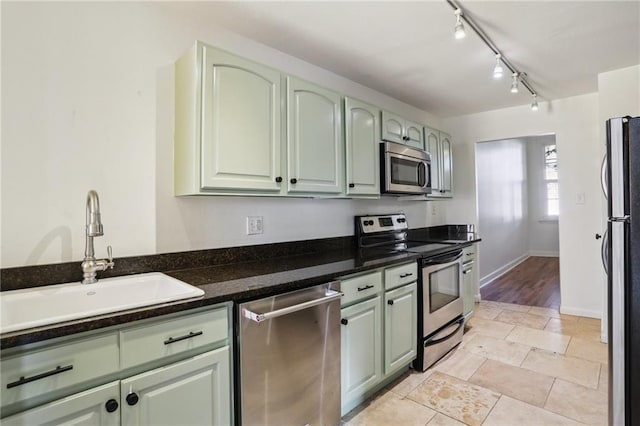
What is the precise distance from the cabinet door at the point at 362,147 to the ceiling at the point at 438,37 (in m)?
0.41

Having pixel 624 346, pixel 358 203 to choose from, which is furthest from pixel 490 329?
pixel 624 346

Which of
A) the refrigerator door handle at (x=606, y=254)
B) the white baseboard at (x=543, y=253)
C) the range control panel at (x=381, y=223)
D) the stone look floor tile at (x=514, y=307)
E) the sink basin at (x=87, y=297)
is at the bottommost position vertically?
the stone look floor tile at (x=514, y=307)

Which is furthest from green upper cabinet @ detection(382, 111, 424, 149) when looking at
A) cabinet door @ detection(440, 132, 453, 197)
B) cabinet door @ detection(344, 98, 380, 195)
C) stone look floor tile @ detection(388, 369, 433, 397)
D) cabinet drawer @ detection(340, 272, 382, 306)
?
stone look floor tile @ detection(388, 369, 433, 397)

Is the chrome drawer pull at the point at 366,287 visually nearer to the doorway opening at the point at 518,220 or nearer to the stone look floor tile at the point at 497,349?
the stone look floor tile at the point at 497,349

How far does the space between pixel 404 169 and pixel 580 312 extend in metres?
2.57

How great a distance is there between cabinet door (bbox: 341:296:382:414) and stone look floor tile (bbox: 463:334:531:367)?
1163 mm

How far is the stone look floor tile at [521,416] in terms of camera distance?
1838 mm

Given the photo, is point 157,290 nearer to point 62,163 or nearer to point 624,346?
point 62,163

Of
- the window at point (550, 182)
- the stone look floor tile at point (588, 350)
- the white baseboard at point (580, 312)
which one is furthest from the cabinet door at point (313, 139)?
the window at point (550, 182)

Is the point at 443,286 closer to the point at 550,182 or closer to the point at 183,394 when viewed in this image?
the point at 183,394

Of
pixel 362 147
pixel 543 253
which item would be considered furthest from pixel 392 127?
pixel 543 253

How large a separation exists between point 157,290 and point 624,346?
193cm

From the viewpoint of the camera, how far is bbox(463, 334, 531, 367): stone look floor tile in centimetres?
260

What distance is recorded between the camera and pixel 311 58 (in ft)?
8.07
